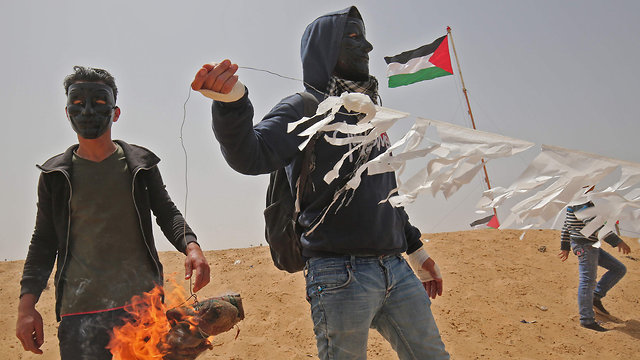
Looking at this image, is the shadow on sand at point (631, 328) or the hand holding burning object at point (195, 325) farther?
the shadow on sand at point (631, 328)

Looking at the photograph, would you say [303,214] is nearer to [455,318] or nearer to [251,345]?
[251,345]

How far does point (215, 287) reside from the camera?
8141 mm

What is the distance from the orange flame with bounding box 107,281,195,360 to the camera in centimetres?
247

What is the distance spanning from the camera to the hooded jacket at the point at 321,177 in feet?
5.74

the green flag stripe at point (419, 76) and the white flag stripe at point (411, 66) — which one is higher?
the white flag stripe at point (411, 66)

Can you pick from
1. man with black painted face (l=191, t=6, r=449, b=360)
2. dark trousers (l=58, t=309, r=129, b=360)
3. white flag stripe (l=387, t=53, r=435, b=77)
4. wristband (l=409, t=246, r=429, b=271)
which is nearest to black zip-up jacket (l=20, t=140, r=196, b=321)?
dark trousers (l=58, t=309, r=129, b=360)

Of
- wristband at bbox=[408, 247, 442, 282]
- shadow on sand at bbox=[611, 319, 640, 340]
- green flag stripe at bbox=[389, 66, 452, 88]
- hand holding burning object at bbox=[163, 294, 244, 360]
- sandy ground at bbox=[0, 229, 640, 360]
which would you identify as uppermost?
green flag stripe at bbox=[389, 66, 452, 88]

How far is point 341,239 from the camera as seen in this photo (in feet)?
6.33

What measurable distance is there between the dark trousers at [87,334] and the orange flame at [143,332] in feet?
0.14

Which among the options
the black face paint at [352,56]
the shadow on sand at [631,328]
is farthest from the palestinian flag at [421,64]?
the black face paint at [352,56]

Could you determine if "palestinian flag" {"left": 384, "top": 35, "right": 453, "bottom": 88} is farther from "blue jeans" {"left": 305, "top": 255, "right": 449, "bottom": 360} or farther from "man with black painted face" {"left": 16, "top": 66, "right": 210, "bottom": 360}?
"blue jeans" {"left": 305, "top": 255, "right": 449, "bottom": 360}

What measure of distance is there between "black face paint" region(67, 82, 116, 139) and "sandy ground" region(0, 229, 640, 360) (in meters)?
3.12

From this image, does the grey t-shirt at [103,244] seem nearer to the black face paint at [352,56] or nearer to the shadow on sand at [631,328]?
the black face paint at [352,56]

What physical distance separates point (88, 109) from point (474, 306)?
613 centimetres
